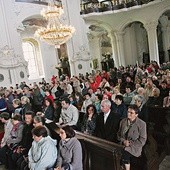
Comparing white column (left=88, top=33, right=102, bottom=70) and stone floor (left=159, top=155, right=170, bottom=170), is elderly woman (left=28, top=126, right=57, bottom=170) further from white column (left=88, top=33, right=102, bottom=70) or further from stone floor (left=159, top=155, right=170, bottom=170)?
white column (left=88, top=33, right=102, bottom=70)

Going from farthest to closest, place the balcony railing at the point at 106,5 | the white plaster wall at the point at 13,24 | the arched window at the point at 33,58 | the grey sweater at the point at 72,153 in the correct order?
the arched window at the point at 33,58 < the balcony railing at the point at 106,5 < the white plaster wall at the point at 13,24 < the grey sweater at the point at 72,153

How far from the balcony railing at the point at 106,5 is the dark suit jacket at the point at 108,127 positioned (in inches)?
538

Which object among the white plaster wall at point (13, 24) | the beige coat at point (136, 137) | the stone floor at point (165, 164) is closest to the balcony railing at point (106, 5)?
the white plaster wall at point (13, 24)

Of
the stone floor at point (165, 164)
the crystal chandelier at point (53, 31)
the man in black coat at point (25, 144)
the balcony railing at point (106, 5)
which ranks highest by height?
the balcony railing at point (106, 5)

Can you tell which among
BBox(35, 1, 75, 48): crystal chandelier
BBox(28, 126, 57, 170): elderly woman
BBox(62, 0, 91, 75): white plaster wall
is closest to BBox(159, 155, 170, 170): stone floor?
BBox(28, 126, 57, 170): elderly woman

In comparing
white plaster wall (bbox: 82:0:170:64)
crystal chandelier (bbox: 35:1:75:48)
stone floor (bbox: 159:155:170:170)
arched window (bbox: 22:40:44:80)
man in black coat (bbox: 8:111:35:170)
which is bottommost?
stone floor (bbox: 159:155:170:170)

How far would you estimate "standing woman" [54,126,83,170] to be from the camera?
3.41 m

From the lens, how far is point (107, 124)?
450cm

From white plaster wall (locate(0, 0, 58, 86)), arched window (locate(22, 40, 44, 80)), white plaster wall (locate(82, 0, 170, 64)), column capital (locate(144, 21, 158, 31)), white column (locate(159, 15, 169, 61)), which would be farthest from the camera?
white column (locate(159, 15, 169, 61))

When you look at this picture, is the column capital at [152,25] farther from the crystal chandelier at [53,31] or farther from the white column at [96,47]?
the crystal chandelier at [53,31]

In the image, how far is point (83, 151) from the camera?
3.78 m

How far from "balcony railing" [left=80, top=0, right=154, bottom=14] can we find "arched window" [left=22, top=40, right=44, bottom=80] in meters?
4.77

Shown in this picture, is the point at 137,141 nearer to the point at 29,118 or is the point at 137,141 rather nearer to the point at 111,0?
the point at 29,118

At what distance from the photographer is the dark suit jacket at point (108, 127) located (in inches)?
174
